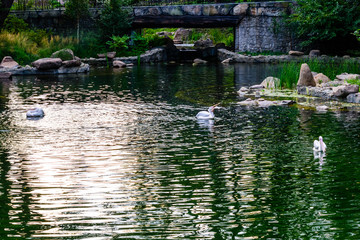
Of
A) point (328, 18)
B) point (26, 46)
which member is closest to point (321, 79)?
point (328, 18)

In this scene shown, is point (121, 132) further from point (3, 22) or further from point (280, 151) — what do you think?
point (3, 22)

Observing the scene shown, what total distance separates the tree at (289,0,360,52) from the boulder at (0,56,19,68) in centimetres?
1813

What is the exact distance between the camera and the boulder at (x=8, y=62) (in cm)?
2952

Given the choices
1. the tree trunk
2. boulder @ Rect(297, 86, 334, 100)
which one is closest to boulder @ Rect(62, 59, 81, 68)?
the tree trunk

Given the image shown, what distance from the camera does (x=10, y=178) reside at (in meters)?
8.94

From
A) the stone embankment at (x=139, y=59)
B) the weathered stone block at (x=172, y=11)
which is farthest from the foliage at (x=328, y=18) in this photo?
the stone embankment at (x=139, y=59)

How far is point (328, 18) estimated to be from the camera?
33219 millimetres

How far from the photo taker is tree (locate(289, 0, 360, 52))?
3306cm

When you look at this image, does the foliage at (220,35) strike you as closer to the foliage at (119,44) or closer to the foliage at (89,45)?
the foliage at (119,44)

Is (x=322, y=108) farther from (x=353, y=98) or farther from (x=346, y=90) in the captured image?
(x=346, y=90)

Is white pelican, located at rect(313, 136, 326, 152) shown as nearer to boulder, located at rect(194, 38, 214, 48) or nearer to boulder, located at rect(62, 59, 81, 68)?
boulder, located at rect(62, 59, 81, 68)

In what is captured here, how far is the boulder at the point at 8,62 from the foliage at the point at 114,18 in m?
9.26

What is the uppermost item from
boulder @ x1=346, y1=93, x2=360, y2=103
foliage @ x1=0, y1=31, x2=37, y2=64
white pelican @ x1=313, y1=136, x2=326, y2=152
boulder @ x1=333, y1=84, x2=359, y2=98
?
foliage @ x1=0, y1=31, x2=37, y2=64

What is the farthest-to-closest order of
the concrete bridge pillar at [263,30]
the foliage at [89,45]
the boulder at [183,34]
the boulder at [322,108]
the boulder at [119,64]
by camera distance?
the boulder at [183,34] < the concrete bridge pillar at [263,30] < the foliage at [89,45] < the boulder at [119,64] < the boulder at [322,108]
